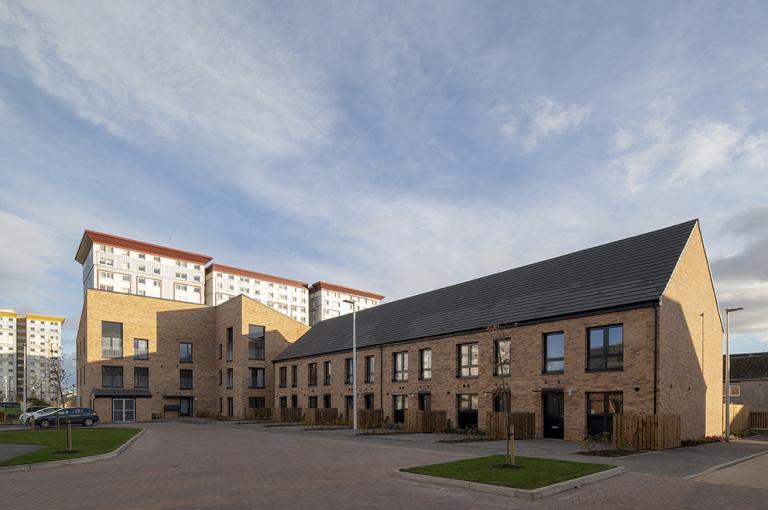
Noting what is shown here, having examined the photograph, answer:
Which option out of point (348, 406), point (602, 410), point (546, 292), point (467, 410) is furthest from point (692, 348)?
point (348, 406)

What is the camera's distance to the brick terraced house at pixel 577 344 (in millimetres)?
20641

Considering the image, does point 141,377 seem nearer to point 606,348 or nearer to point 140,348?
Result: point 140,348

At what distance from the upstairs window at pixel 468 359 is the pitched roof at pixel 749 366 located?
1197 inches

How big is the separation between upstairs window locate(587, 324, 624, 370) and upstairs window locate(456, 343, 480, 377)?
261 inches

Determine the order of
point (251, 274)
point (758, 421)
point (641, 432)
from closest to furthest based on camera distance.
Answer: point (641, 432) → point (758, 421) → point (251, 274)

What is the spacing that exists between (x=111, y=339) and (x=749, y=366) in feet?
181

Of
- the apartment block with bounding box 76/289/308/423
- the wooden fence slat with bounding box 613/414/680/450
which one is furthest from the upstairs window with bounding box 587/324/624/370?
the apartment block with bounding box 76/289/308/423

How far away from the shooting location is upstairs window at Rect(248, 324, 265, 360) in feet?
161

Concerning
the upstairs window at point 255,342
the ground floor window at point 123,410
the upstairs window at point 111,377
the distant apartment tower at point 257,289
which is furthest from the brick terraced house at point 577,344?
the distant apartment tower at point 257,289

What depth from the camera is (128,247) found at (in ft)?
286

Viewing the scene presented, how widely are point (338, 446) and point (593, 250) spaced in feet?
53.1

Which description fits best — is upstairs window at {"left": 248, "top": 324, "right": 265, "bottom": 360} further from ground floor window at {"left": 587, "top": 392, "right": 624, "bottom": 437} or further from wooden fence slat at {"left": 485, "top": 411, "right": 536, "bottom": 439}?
ground floor window at {"left": 587, "top": 392, "right": 624, "bottom": 437}

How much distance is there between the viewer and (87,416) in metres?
37.0

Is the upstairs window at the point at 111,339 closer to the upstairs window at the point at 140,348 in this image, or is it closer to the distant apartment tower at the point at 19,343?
the upstairs window at the point at 140,348
